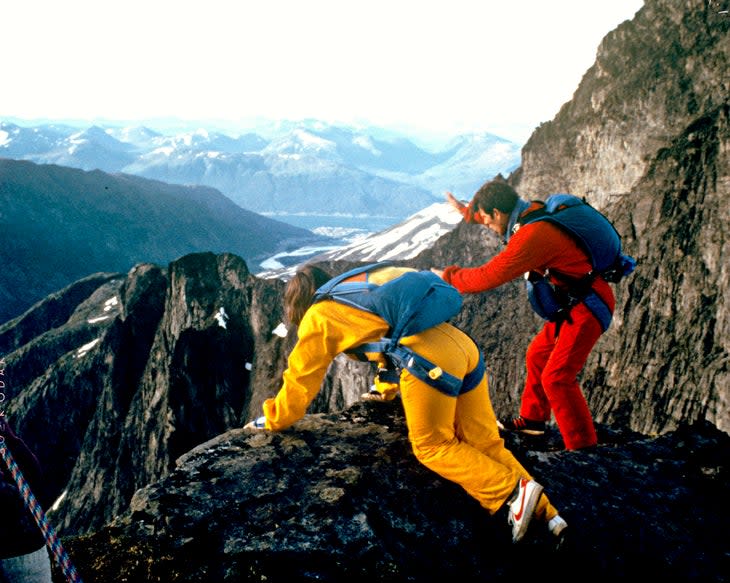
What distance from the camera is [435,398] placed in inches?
210

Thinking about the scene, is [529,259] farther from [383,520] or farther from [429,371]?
[383,520]

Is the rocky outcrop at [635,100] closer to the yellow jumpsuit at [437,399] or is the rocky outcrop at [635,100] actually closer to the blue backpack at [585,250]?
the blue backpack at [585,250]

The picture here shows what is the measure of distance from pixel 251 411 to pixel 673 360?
30365 millimetres

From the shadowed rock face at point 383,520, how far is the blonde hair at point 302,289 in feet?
6.38

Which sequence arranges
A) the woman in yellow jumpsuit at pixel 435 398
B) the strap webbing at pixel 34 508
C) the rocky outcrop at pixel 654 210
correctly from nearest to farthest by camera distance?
the strap webbing at pixel 34 508, the woman in yellow jumpsuit at pixel 435 398, the rocky outcrop at pixel 654 210

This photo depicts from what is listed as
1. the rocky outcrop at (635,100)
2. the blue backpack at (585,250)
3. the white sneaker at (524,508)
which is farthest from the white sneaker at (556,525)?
the rocky outcrop at (635,100)

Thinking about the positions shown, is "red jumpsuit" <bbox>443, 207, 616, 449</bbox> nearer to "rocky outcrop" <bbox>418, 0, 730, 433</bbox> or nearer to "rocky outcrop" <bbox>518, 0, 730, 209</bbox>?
"rocky outcrop" <bbox>418, 0, 730, 433</bbox>

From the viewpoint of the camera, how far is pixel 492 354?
34125 millimetres

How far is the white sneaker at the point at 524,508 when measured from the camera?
486cm

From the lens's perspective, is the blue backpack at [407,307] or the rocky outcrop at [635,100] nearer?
the blue backpack at [407,307]

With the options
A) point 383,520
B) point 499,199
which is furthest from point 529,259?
point 383,520

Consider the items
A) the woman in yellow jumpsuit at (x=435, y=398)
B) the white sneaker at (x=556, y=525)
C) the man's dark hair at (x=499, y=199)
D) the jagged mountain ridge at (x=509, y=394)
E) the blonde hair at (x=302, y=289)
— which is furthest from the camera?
the man's dark hair at (x=499, y=199)

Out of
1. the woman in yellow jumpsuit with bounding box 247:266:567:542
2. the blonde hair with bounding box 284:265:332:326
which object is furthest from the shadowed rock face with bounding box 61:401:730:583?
the blonde hair with bounding box 284:265:332:326

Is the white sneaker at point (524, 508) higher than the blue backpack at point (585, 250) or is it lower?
lower
